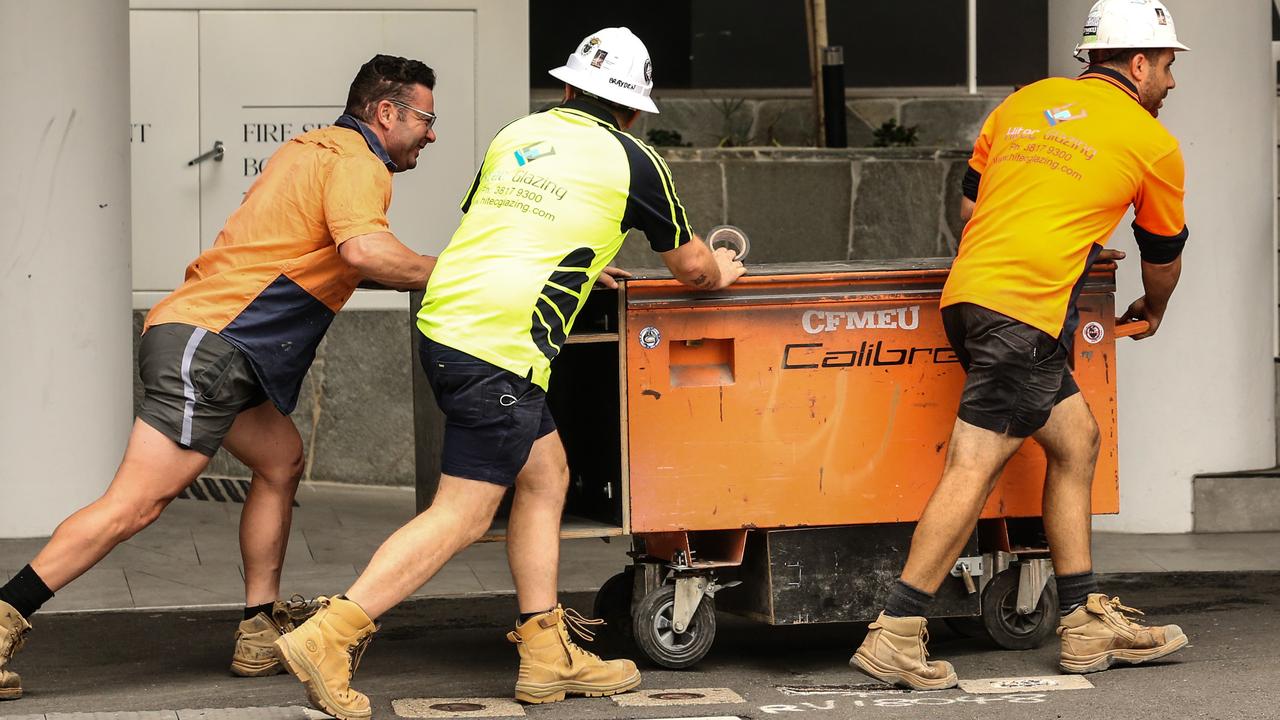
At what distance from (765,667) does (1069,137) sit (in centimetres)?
184

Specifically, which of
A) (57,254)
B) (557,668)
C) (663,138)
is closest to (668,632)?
(557,668)

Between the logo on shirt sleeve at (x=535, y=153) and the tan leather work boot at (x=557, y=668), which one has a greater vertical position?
the logo on shirt sleeve at (x=535, y=153)

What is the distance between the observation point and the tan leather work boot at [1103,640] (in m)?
5.46

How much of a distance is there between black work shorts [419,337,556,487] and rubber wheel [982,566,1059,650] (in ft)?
5.46

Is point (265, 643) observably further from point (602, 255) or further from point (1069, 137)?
point (1069, 137)

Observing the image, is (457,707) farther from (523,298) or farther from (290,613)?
(523,298)

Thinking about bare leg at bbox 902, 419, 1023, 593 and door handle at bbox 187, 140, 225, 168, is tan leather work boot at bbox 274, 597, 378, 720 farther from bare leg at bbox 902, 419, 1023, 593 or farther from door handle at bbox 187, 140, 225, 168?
door handle at bbox 187, 140, 225, 168

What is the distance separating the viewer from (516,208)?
16.4 feet

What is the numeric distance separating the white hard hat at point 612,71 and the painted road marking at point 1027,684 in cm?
189

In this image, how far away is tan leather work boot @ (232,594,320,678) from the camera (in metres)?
5.53

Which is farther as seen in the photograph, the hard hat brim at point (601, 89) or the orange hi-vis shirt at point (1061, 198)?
the orange hi-vis shirt at point (1061, 198)

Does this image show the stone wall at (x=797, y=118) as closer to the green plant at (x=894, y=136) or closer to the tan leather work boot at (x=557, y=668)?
the green plant at (x=894, y=136)

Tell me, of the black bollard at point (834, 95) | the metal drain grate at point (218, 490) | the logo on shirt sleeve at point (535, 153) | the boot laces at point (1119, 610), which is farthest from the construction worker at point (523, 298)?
the black bollard at point (834, 95)

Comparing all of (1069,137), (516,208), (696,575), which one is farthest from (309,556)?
(1069,137)
